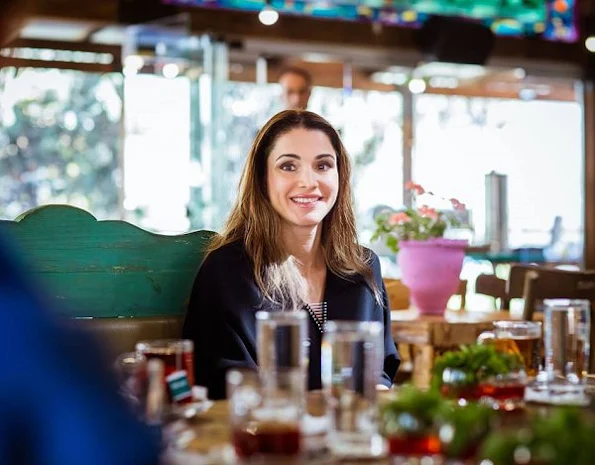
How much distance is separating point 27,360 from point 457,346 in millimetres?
3121

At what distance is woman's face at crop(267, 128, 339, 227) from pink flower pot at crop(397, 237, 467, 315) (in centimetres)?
125

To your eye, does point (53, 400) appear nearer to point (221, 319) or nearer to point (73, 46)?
point (221, 319)

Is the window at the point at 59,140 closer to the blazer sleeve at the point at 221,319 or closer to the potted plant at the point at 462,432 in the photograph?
the blazer sleeve at the point at 221,319

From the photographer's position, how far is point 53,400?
2.23 feet

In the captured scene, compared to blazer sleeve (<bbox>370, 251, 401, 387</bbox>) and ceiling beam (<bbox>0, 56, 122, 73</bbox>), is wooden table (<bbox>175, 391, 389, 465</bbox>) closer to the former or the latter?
blazer sleeve (<bbox>370, 251, 401, 387</bbox>)

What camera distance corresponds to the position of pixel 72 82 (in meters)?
6.54

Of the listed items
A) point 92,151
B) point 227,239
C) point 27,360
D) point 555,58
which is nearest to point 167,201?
point 92,151

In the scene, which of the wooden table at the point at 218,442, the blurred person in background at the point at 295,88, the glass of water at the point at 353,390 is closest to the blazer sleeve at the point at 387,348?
the wooden table at the point at 218,442

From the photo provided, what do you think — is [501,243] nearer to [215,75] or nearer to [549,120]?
[549,120]

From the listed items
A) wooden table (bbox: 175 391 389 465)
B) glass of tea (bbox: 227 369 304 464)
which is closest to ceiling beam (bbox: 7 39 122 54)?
wooden table (bbox: 175 391 389 465)

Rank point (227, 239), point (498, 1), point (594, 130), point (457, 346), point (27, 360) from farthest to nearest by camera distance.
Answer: point (594, 130) < point (498, 1) < point (457, 346) < point (227, 239) < point (27, 360)

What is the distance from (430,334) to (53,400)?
303 centimetres

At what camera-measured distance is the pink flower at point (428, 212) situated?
12.6ft

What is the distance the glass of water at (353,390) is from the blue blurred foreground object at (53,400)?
24.2 inches
